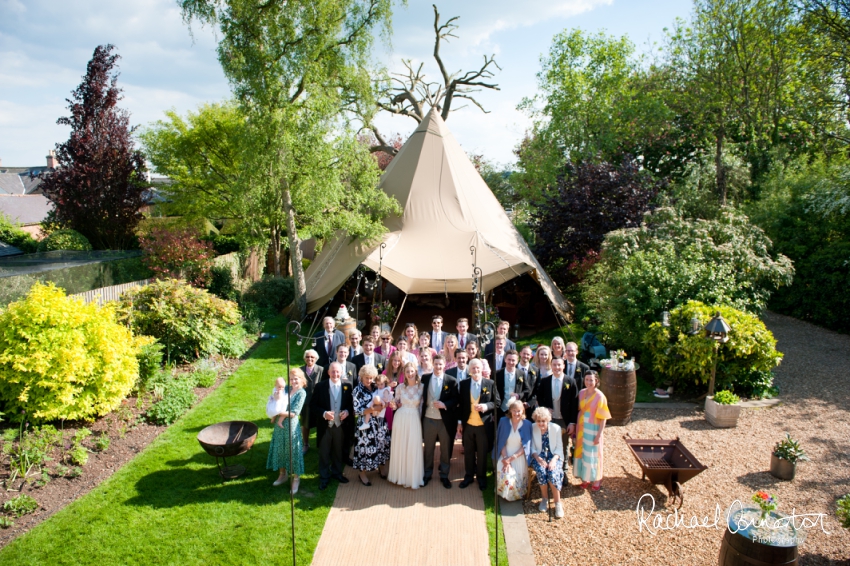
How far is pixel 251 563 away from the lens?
446cm

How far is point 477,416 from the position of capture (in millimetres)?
5508

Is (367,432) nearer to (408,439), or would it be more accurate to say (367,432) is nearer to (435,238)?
(408,439)

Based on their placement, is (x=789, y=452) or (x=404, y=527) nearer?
(x=404, y=527)

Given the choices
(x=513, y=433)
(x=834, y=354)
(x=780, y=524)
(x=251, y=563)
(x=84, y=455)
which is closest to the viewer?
(x=780, y=524)

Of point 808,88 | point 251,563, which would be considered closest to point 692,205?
point 808,88

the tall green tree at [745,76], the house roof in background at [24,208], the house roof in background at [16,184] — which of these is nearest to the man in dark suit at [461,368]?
the tall green tree at [745,76]

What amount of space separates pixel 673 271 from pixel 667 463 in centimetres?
441

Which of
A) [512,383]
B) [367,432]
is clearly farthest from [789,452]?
[367,432]

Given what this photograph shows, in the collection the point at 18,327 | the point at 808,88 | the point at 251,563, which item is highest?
the point at 808,88

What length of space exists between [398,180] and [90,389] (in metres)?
7.68

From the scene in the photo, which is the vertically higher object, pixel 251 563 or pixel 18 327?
pixel 18 327

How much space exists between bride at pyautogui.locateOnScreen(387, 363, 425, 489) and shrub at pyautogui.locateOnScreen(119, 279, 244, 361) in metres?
5.09

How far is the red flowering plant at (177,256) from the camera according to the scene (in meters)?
11.5

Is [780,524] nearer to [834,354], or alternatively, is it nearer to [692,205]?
[834,354]
